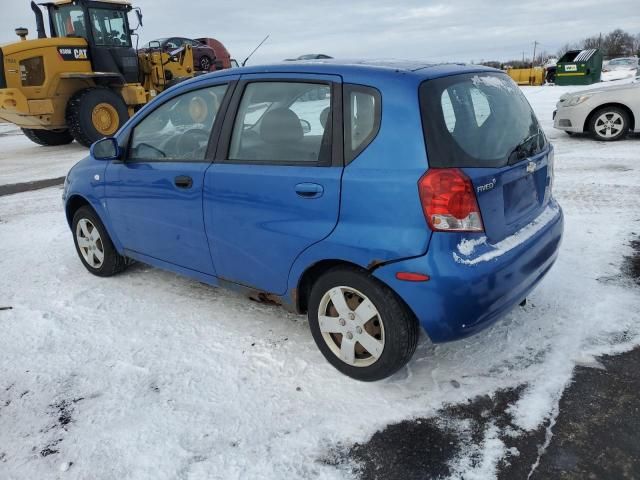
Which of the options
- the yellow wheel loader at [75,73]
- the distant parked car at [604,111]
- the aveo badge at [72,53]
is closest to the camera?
the distant parked car at [604,111]

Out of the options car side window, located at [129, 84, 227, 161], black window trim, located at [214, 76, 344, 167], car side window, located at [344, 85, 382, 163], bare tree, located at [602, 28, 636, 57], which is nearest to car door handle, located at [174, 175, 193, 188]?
car side window, located at [129, 84, 227, 161]

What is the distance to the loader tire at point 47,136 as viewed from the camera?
12.5 m

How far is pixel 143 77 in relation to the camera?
13.1 meters

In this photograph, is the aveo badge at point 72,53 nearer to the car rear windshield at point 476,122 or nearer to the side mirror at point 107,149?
the side mirror at point 107,149

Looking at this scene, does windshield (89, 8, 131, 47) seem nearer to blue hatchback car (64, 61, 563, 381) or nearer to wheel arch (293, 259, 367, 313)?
blue hatchback car (64, 61, 563, 381)

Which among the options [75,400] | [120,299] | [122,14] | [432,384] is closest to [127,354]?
[75,400]

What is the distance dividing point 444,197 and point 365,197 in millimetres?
368

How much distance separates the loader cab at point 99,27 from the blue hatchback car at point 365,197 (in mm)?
9347

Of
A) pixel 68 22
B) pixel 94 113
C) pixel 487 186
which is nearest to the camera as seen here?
pixel 487 186

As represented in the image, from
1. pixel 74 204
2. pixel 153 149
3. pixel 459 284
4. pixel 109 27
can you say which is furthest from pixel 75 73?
pixel 459 284

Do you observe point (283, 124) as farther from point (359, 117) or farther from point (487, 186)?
point (487, 186)

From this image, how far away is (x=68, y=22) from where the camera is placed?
1141cm

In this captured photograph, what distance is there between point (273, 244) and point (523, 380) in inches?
59.3

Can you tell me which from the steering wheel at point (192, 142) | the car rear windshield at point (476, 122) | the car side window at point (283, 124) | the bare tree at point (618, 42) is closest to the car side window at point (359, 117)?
the car side window at point (283, 124)
